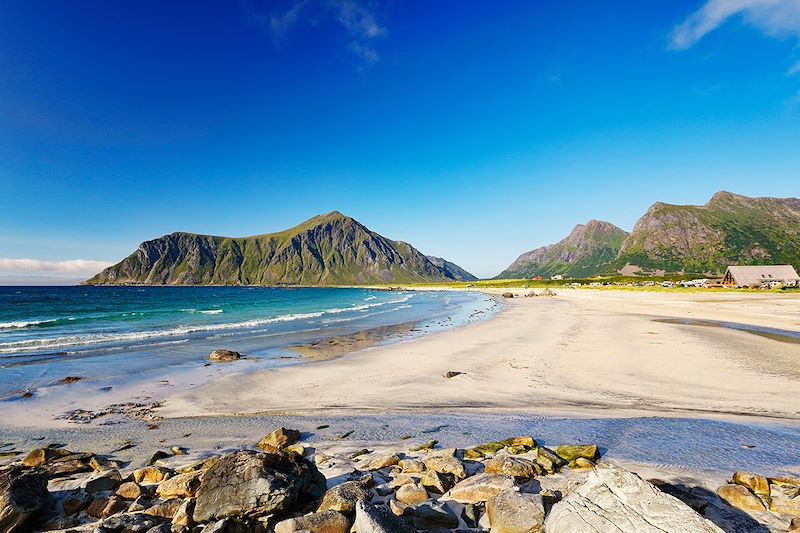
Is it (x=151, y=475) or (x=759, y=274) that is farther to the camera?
(x=759, y=274)

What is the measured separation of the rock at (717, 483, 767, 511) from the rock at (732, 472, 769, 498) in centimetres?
29

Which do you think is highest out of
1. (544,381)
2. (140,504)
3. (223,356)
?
(140,504)

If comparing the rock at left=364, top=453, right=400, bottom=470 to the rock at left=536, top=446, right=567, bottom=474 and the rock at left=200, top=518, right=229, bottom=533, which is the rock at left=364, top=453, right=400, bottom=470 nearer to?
the rock at left=536, top=446, right=567, bottom=474

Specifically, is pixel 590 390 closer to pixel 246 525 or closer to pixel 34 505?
pixel 246 525

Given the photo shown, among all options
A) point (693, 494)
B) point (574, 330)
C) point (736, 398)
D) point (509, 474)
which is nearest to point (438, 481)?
point (509, 474)

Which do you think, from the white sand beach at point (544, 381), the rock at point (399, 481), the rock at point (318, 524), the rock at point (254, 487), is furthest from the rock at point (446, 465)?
the white sand beach at point (544, 381)

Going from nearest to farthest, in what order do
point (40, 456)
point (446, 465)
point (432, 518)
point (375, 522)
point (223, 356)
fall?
point (375, 522) < point (432, 518) < point (446, 465) < point (40, 456) < point (223, 356)

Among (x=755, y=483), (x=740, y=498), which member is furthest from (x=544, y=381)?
(x=740, y=498)

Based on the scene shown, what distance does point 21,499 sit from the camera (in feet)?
21.2

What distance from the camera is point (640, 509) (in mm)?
5039

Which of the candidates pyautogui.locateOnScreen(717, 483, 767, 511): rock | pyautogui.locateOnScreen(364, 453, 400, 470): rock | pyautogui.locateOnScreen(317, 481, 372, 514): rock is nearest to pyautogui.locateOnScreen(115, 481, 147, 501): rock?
pyautogui.locateOnScreen(317, 481, 372, 514): rock

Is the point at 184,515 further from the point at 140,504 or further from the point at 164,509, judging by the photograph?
the point at 140,504

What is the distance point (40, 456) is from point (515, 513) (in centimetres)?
1086

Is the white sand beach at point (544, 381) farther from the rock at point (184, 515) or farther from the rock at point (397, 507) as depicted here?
the rock at point (184, 515)
